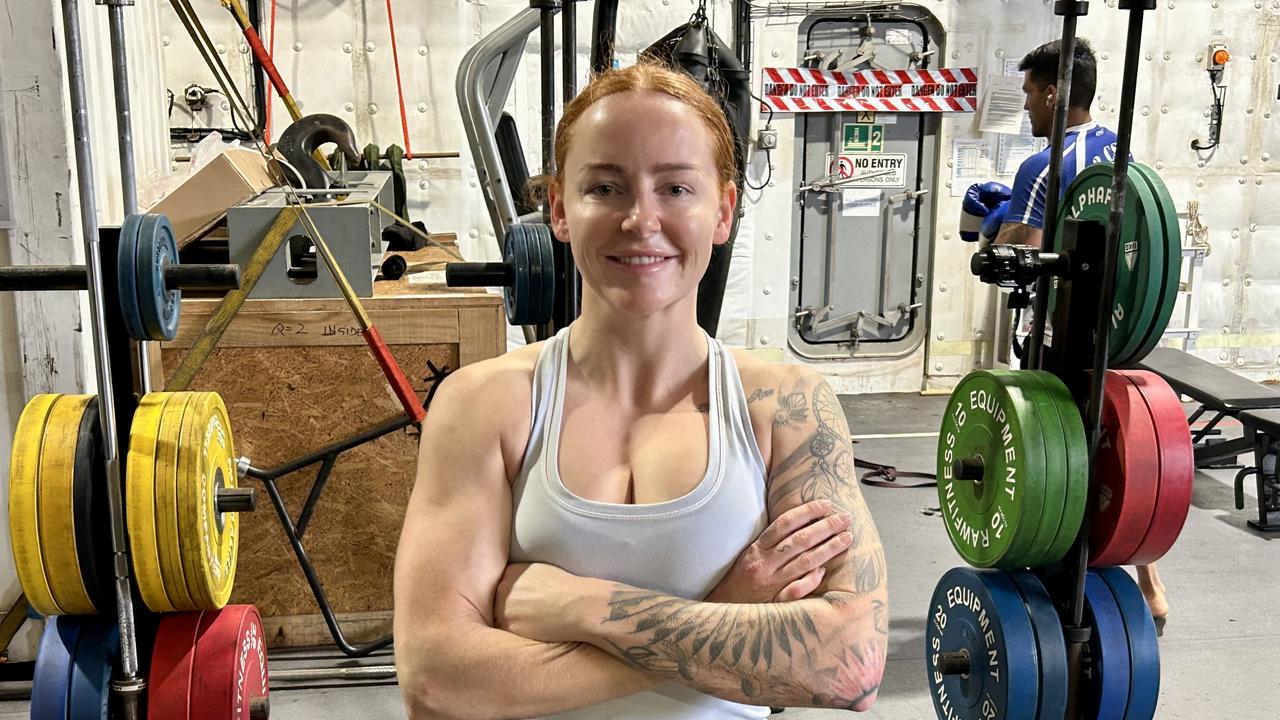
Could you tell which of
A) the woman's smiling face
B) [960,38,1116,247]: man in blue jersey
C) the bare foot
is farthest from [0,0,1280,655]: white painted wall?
the woman's smiling face

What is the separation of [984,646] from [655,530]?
130cm

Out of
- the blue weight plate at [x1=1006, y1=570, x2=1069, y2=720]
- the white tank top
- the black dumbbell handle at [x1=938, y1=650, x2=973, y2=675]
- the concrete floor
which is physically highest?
the white tank top

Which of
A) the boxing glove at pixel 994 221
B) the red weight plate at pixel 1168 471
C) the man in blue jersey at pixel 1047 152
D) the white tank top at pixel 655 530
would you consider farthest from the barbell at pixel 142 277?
the boxing glove at pixel 994 221

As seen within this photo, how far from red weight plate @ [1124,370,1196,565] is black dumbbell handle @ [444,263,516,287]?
138 centimetres

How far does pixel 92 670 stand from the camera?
1.76 metres

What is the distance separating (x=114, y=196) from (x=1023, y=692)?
9.23 ft

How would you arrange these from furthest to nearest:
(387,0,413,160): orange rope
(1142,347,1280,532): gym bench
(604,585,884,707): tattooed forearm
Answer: (387,0,413,160): orange rope, (1142,347,1280,532): gym bench, (604,585,884,707): tattooed forearm

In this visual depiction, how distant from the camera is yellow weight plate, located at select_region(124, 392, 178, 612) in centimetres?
174

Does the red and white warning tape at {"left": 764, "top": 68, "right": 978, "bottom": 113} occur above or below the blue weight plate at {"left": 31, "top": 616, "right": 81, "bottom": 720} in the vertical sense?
above

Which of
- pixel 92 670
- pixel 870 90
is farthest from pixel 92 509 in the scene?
pixel 870 90

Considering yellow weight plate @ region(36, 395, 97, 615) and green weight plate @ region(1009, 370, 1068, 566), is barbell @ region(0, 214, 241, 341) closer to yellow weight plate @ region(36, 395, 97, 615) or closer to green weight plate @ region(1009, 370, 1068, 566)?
yellow weight plate @ region(36, 395, 97, 615)

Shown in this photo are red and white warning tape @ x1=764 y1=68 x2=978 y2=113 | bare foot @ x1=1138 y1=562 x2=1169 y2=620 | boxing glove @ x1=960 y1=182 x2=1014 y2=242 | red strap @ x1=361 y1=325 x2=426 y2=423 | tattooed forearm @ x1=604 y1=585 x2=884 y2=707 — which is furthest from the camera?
red and white warning tape @ x1=764 y1=68 x2=978 y2=113

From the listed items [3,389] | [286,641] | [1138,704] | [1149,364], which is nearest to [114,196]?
[3,389]

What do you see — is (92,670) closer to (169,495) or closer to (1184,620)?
(169,495)
